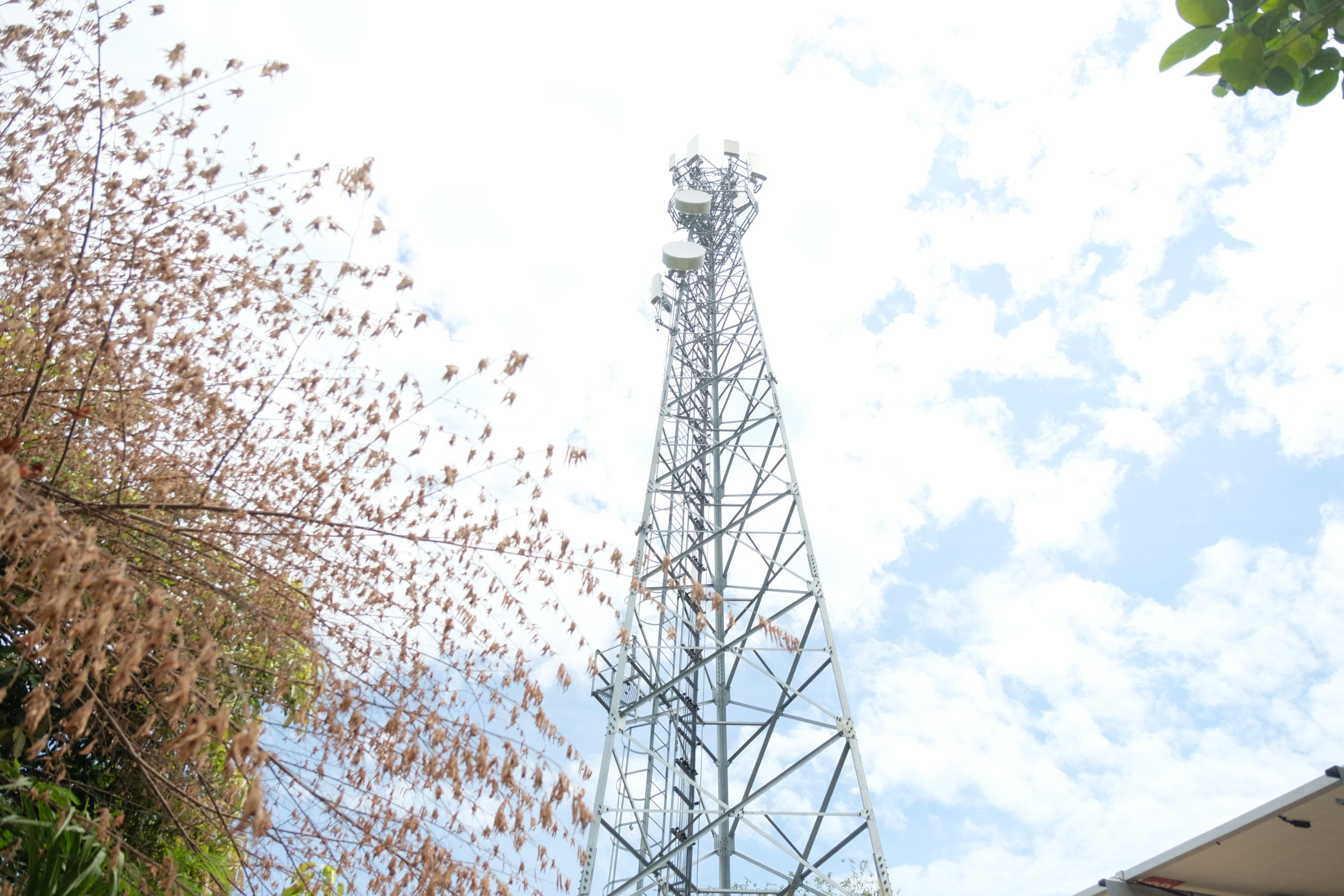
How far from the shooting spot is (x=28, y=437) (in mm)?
4734

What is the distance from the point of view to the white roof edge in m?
9.66

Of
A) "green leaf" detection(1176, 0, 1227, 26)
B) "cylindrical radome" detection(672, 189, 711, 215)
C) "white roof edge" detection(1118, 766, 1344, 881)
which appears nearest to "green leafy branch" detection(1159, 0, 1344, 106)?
"green leaf" detection(1176, 0, 1227, 26)

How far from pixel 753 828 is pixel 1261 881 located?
10114mm

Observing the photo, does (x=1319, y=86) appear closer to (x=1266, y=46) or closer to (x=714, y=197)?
(x=1266, y=46)

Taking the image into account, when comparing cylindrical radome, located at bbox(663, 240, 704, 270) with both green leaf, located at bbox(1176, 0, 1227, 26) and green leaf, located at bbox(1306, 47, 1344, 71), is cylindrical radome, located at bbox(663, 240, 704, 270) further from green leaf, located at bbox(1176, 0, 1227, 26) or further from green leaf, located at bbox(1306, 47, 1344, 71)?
green leaf, located at bbox(1176, 0, 1227, 26)

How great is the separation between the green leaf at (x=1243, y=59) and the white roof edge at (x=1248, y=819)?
1049 centimetres

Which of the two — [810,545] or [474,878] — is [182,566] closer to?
[474,878]

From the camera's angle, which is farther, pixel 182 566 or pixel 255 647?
pixel 255 647

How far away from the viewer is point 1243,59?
240 cm

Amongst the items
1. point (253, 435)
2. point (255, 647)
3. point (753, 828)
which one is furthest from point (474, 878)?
point (753, 828)

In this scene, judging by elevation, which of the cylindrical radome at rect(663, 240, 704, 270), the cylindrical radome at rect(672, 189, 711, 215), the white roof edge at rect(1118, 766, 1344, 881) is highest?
the cylindrical radome at rect(672, 189, 711, 215)

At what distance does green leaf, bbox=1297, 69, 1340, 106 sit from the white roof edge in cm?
1020

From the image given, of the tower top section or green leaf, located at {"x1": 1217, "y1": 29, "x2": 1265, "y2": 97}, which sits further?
the tower top section

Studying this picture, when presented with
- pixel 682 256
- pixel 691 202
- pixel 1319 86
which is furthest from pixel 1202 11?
pixel 691 202
